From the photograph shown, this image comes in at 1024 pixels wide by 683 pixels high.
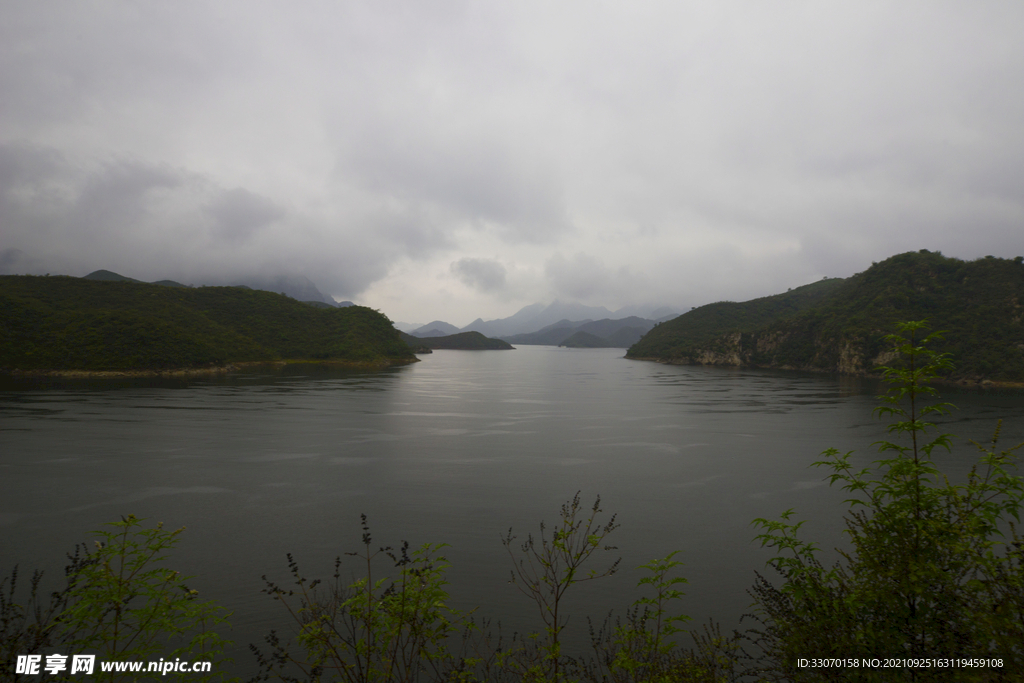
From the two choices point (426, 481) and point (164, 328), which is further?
point (164, 328)

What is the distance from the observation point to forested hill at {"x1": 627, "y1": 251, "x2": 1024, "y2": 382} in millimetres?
72438

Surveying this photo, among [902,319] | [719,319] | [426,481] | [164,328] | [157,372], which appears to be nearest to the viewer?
[426,481]

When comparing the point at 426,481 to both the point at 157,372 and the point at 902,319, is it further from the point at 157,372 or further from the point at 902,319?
the point at 902,319

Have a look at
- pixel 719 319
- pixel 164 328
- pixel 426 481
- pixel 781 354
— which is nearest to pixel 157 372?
pixel 164 328

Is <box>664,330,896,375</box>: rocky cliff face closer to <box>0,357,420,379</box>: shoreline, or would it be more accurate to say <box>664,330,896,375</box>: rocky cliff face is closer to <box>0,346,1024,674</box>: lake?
<box>0,346,1024,674</box>: lake

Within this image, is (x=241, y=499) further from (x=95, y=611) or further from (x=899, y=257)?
(x=899, y=257)

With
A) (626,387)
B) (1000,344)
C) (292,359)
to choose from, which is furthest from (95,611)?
(292,359)

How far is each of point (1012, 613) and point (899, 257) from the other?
453 ft

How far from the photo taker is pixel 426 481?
2131cm

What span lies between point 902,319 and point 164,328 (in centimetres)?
12131

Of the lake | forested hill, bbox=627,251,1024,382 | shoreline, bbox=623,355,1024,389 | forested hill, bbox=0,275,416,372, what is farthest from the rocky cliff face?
forested hill, bbox=0,275,416,372

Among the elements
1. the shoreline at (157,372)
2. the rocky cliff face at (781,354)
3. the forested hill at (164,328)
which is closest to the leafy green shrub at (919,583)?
the shoreline at (157,372)

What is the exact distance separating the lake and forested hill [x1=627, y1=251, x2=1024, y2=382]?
120 ft

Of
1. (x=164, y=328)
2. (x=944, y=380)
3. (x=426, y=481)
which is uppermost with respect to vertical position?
(x=164, y=328)
